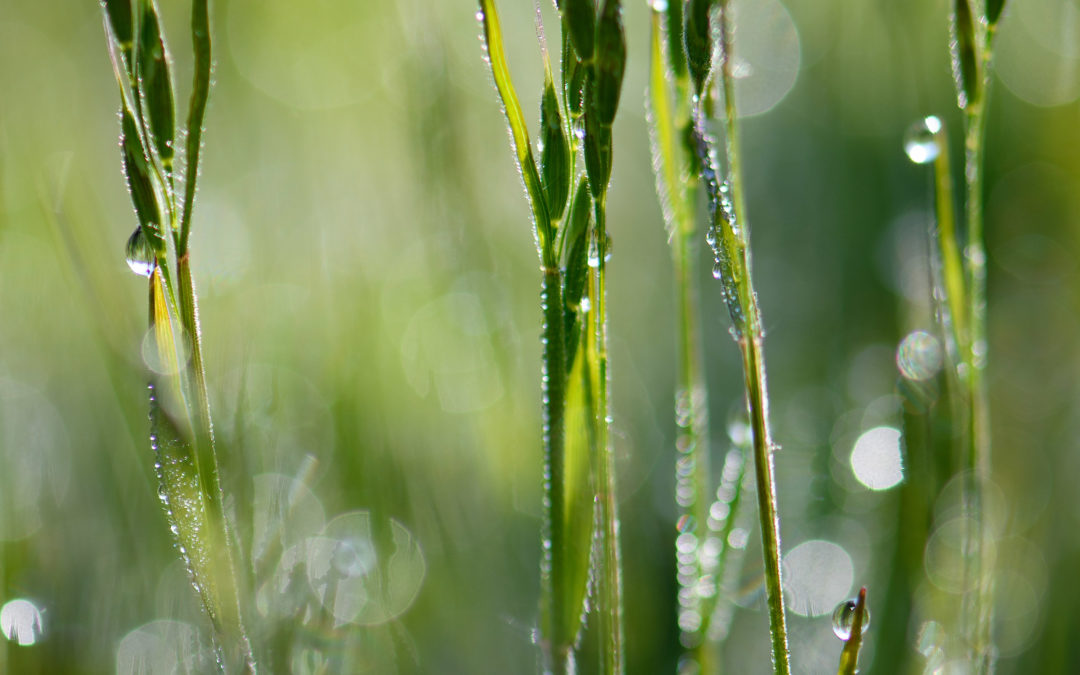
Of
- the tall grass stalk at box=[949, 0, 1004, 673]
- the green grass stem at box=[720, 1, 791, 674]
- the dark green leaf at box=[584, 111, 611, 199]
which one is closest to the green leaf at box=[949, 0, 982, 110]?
the tall grass stalk at box=[949, 0, 1004, 673]

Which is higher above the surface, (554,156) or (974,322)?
(554,156)

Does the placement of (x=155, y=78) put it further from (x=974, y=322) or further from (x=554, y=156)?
(x=974, y=322)

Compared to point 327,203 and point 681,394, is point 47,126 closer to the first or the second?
point 327,203

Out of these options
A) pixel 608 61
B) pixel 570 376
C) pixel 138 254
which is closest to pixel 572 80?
pixel 608 61

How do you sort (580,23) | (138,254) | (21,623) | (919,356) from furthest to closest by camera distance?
(919,356) → (21,623) → (138,254) → (580,23)

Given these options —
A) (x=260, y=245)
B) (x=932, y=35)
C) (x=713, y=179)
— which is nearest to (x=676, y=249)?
(x=713, y=179)

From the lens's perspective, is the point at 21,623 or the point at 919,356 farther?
the point at 919,356

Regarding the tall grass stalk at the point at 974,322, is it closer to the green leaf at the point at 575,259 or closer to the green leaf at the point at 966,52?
the green leaf at the point at 966,52

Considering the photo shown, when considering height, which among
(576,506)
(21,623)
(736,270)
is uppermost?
(736,270)
